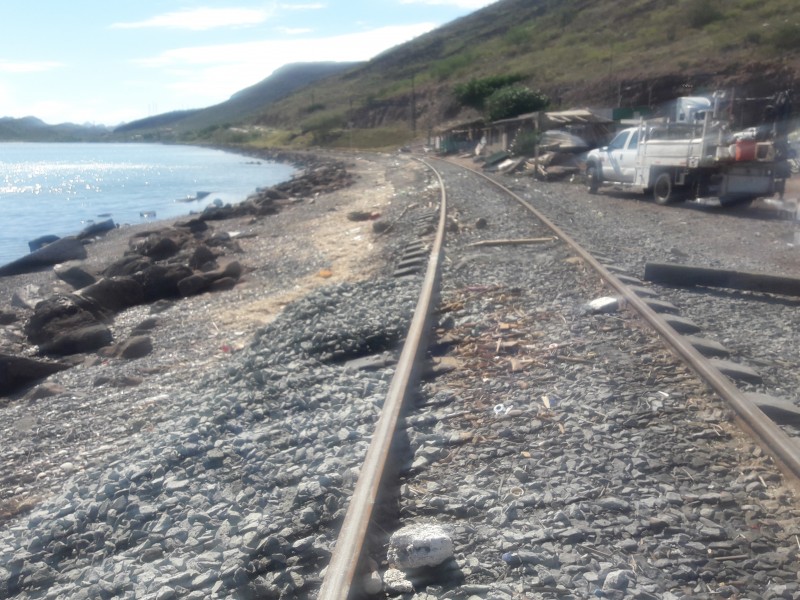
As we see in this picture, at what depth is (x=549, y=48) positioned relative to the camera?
87125mm

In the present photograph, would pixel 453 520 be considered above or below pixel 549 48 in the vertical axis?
below

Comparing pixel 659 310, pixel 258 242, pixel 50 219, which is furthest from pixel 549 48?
pixel 659 310

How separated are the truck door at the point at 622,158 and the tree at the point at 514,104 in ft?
98.2

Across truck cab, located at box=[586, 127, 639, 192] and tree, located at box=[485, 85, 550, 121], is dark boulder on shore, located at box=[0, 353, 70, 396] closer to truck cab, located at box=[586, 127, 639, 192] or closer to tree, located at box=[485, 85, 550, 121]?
truck cab, located at box=[586, 127, 639, 192]

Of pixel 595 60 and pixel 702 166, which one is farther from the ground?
pixel 595 60

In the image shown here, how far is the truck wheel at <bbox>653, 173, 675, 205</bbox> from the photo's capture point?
1747 cm

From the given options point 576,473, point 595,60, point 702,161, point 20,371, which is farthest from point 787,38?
point 576,473

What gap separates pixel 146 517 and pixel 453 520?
1.66 meters

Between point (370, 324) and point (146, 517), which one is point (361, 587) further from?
point (370, 324)

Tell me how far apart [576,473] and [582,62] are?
69129mm

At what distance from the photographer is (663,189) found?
17859 millimetres

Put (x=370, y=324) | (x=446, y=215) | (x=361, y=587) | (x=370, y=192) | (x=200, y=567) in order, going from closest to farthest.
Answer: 1. (x=361, y=587)
2. (x=200, y=567)
3. (x=370, y=324)
4. (x=446, y=215)
5. (x=370, y=192)

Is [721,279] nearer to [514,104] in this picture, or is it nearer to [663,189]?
[663,189]

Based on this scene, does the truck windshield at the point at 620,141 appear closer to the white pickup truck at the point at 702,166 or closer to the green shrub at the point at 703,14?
the white pickup truck at the point at 702,166
